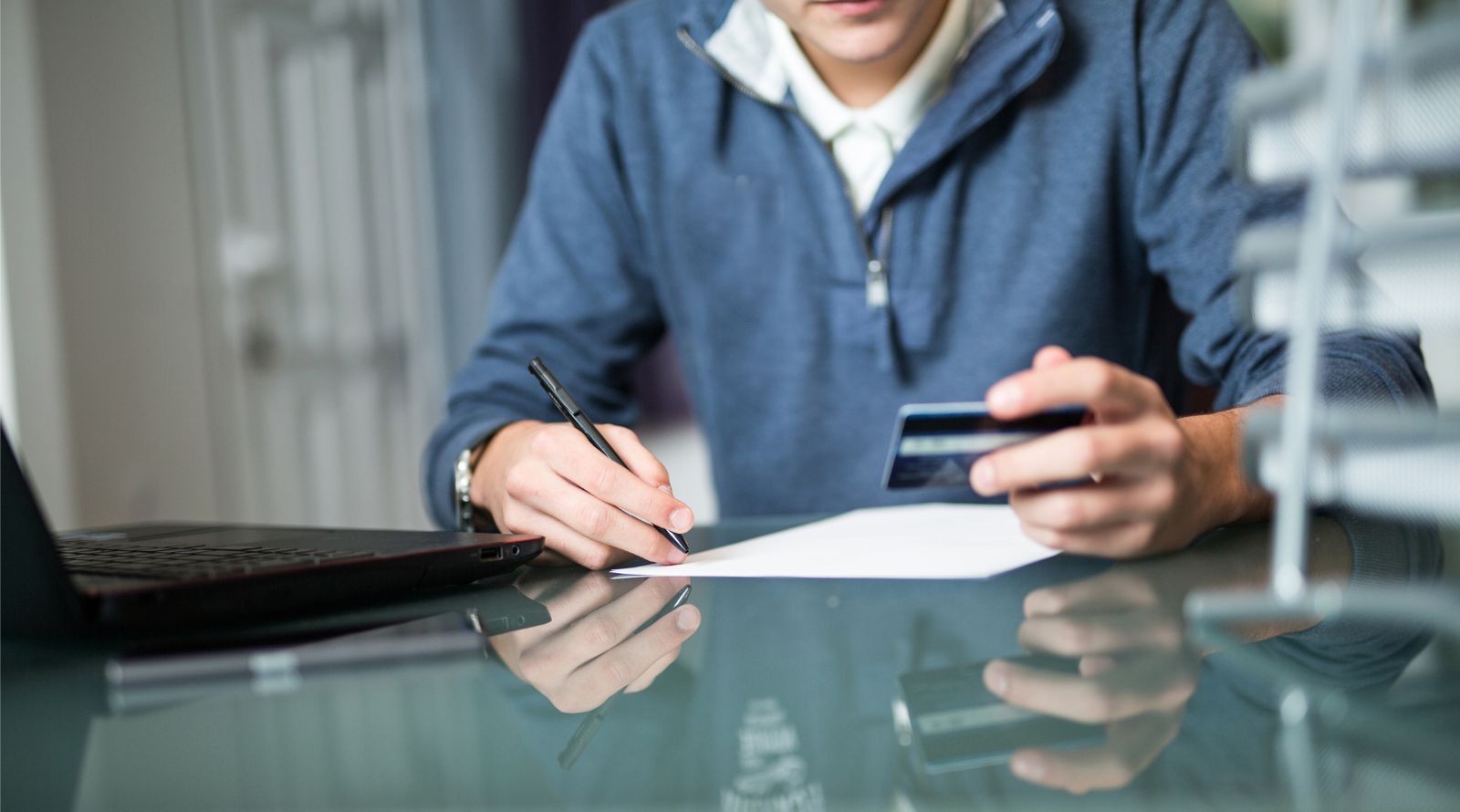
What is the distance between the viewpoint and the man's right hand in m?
0.70

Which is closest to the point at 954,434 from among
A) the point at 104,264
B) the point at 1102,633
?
the point at 1102,633

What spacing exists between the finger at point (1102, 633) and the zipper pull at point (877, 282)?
673mm

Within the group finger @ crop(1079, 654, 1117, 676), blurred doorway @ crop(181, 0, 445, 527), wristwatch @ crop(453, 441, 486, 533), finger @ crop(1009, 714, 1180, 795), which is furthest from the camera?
blurred doorway @ crop(181, 0, 445, 527)

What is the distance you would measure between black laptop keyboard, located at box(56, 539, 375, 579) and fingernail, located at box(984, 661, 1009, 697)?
35cm

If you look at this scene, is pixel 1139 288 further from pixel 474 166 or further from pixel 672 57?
pixel 474 166

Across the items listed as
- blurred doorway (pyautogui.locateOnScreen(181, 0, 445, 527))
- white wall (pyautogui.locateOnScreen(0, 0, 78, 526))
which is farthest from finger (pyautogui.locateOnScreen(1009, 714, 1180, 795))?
blurred doorway (pyautogui.locateOnScreen(181, 0, 445, 527))

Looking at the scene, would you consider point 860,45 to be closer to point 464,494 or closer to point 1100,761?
point 464,494

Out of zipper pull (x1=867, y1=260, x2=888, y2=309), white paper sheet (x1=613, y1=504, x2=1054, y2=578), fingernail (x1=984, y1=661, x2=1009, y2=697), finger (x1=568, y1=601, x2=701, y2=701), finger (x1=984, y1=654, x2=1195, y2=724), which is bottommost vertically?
white paper sheet (x1=613, y1=504, x2=1054, y2=578)

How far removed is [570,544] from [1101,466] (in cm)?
34

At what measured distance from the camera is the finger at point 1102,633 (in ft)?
1.52

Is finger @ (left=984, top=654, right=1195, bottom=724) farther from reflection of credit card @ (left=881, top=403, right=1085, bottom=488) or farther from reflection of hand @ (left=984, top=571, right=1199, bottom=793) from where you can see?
reflection of credit card @ (left=881, top=403, right=1085, bottom=488)

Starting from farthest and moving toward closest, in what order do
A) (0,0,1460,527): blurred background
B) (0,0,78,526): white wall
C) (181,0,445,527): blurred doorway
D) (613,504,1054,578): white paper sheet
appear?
(181,0,445,527): blurred doorway < (0,0,1460,527): blurred background < (0,0,78,526): white wall < (613,504,1054,578): white paper sheet

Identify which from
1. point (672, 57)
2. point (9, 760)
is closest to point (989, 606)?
point (9, 760)

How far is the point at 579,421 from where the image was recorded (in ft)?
2.56
